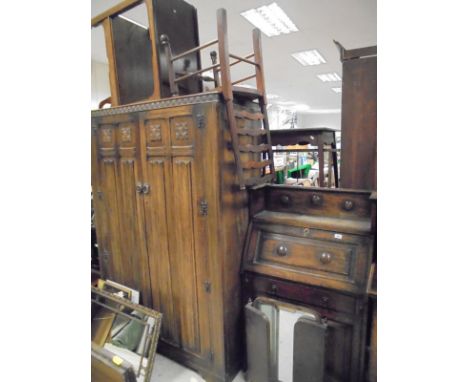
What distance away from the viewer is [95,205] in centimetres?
222

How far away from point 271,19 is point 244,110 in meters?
2.51

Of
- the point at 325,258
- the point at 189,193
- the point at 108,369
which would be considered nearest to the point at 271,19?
the point at 189,193

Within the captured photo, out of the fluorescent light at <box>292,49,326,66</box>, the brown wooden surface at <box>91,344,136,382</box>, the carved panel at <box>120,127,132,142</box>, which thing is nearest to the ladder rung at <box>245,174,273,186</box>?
the carved panel at <box>120,127,132,142</box>

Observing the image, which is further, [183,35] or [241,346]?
[183,35]

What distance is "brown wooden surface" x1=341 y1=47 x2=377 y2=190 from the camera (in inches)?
61.0

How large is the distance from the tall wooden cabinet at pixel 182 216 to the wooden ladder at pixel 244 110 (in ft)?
0.17

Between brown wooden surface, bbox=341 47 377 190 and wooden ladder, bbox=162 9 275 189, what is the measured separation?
500 millimetres

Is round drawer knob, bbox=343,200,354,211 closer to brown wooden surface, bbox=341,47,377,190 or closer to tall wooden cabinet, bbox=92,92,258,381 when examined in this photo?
→ brown wooden surface, bbox=341,47,377,190

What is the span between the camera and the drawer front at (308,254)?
1.49m

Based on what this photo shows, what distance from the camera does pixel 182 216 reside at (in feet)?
5.57
